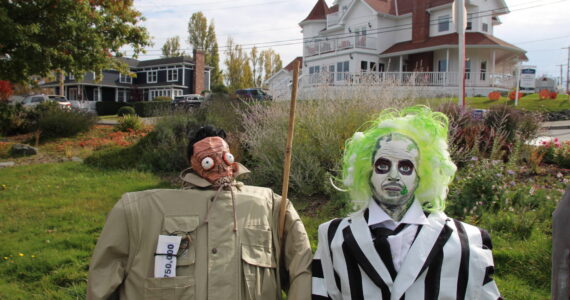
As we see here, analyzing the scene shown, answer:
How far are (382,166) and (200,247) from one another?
1.05 meters

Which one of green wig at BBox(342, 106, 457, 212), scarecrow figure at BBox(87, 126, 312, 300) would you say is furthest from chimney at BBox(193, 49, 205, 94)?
green wig at BBox(342, 106, 457, 212)

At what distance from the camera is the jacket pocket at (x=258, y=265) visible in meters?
2.41

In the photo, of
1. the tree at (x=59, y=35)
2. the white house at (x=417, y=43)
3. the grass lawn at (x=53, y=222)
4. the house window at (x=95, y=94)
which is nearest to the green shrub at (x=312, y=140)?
the grass lawn at (x=53, y=222)

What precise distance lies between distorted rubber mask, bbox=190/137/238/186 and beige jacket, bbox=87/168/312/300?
0.27 feet

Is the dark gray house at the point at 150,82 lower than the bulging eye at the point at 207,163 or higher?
higher

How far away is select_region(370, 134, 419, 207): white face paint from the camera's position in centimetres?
217

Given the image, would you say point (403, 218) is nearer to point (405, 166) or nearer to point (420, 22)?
point (405, 166)

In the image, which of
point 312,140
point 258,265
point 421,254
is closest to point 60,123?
point 312,140

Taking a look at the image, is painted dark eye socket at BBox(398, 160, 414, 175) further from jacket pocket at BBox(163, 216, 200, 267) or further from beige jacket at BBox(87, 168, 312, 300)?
jacket pocket at BBox(163, 216, 200, 267)

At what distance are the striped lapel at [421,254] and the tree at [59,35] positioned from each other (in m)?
10.1

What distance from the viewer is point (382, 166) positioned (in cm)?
222

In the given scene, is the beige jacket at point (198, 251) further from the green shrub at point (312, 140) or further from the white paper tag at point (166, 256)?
the green shrub at point (312, 140)

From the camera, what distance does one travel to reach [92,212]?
6508 millimetres

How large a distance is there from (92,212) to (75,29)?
6.35 metres
